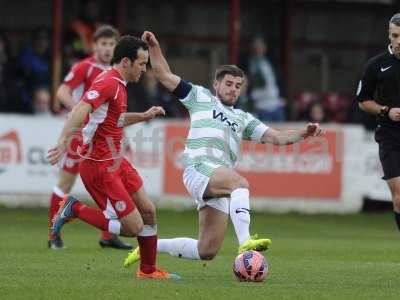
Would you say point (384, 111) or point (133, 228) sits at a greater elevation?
point (384, 111)

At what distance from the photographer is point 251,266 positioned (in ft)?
33.9

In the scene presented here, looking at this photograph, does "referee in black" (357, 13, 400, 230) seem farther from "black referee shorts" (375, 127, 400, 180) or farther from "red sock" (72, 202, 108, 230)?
"red sock" (72, 202, 108, 230)

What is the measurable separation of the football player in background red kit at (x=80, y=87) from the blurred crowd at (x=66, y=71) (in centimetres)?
529

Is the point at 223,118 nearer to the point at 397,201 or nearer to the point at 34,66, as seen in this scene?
the point at 397,201

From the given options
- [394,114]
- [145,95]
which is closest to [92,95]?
[394,114]

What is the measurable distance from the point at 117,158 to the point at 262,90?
36.1 feet

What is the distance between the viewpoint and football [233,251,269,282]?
406 inches

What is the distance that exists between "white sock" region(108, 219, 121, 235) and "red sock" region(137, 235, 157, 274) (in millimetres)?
202

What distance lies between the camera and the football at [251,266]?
10320 mm

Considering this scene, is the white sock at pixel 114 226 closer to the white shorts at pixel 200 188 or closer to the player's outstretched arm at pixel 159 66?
the white shorts at pixel 200 188

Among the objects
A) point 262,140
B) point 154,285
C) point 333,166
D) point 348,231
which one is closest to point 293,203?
point 333,166

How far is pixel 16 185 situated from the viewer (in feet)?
62.5

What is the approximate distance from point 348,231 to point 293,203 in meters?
2.39

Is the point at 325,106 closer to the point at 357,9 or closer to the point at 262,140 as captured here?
the point at 357,9
